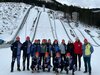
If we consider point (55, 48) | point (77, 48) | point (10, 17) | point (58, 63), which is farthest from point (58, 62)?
point (10, 17)

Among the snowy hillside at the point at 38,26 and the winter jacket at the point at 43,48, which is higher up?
the winter jacket at the point at 43,48

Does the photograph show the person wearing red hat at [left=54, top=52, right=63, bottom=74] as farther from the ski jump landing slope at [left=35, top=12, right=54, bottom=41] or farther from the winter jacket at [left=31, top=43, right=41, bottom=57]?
the ski jump landing slope at [left=35, top=12, right=54, bottom=41]

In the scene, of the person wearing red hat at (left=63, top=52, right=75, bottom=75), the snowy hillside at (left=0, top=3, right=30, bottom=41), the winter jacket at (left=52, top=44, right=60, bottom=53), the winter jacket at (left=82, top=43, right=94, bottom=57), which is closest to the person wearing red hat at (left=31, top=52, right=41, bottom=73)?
the winter jacket at (left=52, top=44, right=60, bottom=53)

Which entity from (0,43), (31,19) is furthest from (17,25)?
(0,43)

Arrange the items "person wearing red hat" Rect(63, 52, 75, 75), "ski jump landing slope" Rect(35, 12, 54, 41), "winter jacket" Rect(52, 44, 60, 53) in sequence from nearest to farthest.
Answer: "person wearing red hat" Rect(63, 52, 75, 75) < "winter jacket" Rect(52, 44, 60, 53) < "ski jump landing slope" Rect(35, 12, 54, 41)

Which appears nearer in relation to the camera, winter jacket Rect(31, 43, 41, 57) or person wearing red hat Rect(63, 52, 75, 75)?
person wearing red hat Rect(63, 52, 75, 75)

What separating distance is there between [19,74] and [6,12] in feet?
141

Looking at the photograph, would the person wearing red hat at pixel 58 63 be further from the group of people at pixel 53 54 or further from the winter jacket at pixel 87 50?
the winter jacket at pixel 87 50

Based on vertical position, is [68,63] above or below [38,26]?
above

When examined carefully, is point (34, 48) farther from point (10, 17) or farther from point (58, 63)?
point (10, 17)

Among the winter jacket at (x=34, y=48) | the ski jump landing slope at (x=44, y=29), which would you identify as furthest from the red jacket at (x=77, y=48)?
the ski jump landing slope at (x=44, y=29)

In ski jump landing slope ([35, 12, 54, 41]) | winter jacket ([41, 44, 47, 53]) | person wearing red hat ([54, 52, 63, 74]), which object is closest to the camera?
person wearing red hat ([54, 52, 63, 74])

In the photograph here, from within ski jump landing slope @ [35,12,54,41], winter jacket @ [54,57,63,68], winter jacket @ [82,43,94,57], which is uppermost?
winter jacket @ [82,43,94,57]

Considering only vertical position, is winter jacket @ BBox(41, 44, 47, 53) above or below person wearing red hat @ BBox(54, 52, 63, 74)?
above
